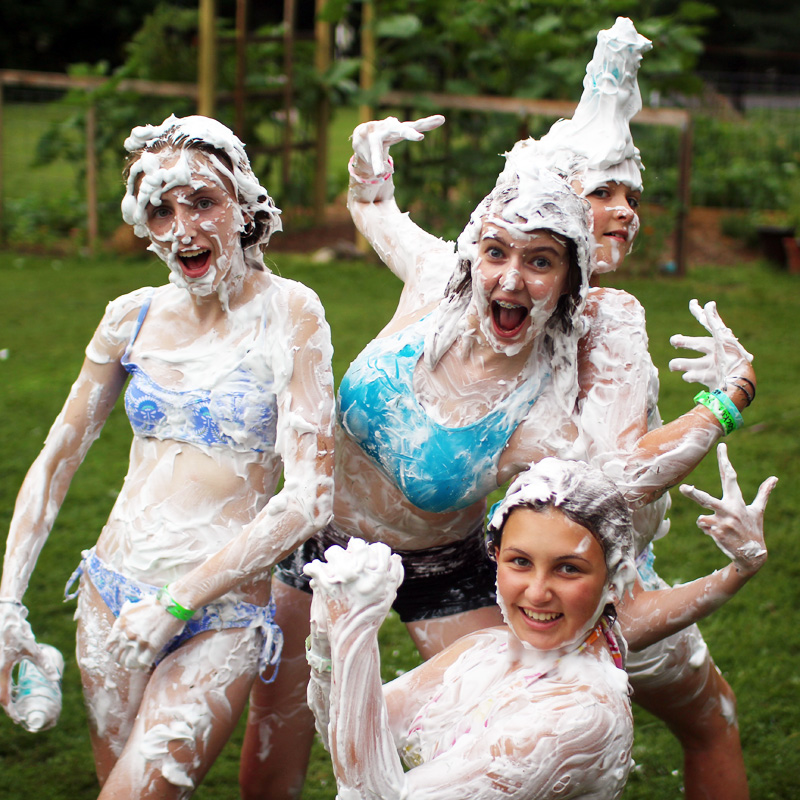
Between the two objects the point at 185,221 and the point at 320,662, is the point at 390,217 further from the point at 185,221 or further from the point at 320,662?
the point at 320,662

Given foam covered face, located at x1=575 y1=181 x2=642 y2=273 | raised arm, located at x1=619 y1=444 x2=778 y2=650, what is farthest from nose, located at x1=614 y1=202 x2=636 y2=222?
raised arm, located at x1=619 y1=444 x2=778 y2=650

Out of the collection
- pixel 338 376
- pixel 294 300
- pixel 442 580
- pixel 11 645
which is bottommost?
pixel 338 376

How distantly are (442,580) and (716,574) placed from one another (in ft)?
2.30

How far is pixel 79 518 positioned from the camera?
5574 millimetres

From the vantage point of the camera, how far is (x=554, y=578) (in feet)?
6.77

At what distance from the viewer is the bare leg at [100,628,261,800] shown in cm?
243

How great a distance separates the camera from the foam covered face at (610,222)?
272 centimetres

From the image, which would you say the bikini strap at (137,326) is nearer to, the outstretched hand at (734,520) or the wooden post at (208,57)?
the outstretched hand at (734,520)

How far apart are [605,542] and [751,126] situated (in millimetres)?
13176

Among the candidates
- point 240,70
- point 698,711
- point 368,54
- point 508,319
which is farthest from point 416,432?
point 368,54

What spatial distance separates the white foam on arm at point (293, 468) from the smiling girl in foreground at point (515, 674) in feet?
1.21

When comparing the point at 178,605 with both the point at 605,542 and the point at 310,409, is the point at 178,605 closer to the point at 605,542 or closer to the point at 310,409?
the point at 310,409

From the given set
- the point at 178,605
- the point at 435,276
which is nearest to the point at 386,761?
the point at 178,605

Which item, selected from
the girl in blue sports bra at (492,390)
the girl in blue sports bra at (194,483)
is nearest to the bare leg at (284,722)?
the girl in blue sports bra at (492,390)
